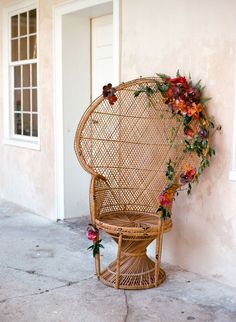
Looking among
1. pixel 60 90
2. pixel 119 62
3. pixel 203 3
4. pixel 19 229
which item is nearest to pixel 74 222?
pixel 19 229

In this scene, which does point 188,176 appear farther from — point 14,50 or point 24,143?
point 14,50

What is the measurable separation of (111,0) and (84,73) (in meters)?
1.02

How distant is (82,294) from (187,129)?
1.33 metres

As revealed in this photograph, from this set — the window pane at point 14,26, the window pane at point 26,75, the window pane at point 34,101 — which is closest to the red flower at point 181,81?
the window pane at point 34,101

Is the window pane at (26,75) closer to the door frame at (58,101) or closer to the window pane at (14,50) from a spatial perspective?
the window pane at (14,50)

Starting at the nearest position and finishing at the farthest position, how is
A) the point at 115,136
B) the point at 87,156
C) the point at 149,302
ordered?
the point at 149,302
the point at 87,156
the point at 115,136

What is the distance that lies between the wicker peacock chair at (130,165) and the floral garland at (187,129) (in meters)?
0.12

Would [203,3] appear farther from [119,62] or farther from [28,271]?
[28,271]

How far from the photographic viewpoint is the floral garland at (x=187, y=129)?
3209 mm

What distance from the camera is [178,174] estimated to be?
3.35m

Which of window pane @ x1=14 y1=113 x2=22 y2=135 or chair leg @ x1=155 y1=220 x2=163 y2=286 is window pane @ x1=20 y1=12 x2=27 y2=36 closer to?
window pane @ x1=14 y1=113 x2=22 y2=135

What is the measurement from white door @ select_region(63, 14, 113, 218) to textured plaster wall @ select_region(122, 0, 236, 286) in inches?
40.9

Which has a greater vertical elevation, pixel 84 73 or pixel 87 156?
pixel 84 73

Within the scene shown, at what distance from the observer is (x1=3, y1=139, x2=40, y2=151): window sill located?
546cm
